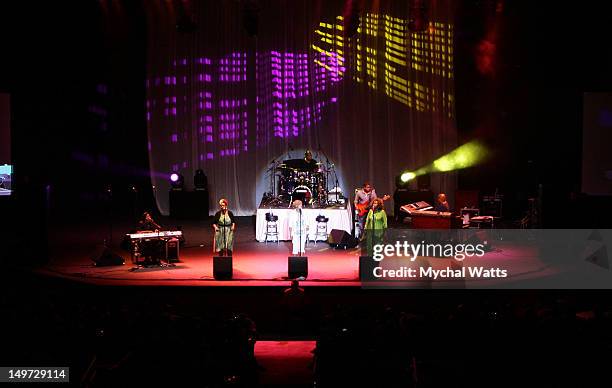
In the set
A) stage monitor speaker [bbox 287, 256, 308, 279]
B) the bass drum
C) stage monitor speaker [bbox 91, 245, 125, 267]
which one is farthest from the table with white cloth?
stage monitor speaker [bbox 287, 256, 308, 279]

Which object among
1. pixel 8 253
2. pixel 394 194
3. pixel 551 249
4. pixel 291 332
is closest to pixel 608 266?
pixel 551 249

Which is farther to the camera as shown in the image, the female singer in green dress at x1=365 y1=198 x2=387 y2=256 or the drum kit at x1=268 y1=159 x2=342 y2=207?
the drum kit at x1=268 y1=159 x2=342 y2=207

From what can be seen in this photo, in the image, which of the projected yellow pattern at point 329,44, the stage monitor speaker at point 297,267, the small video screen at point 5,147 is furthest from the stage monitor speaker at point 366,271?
→ the projected yellow pattern at point 329,44

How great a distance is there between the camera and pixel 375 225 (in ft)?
45.5

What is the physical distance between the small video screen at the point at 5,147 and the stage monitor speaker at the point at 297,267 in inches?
272

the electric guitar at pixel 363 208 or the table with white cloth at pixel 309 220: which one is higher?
the electric guitar at pixel 363 208

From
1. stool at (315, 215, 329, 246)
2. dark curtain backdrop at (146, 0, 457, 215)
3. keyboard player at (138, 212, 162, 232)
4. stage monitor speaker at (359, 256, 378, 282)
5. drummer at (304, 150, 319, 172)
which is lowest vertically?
stage monitor speaker at (359, 256, 378, 282)

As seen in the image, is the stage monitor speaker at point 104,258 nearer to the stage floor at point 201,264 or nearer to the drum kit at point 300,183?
the stage floor at point 201,264

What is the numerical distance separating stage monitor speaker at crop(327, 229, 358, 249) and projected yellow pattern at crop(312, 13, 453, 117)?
5.56 m

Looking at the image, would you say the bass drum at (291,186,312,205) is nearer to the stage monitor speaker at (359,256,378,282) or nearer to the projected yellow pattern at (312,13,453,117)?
the projected yellow pattern at (312,13,453,117)

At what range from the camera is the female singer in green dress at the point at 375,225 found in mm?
13562

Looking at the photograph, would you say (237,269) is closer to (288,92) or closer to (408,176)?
(288,92)

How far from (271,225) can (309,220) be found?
2.58 ft

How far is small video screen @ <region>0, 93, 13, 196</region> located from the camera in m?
15.8
